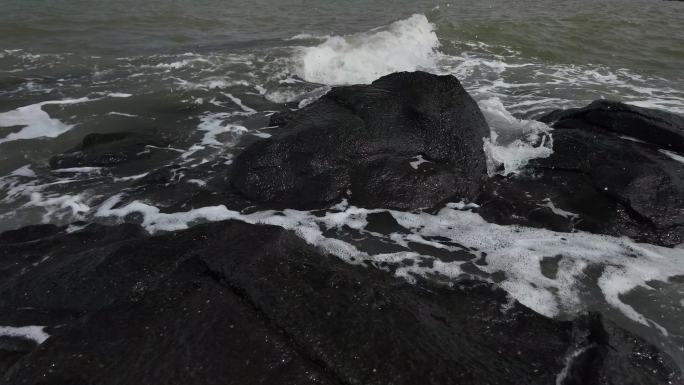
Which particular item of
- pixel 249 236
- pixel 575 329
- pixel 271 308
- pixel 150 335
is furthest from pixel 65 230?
pixel 575 329

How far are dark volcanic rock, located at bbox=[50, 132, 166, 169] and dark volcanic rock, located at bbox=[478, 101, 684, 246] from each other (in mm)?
5291

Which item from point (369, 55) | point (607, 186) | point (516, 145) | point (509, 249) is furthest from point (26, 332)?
point (369, 55)

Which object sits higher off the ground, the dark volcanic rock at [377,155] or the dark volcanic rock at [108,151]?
the dark volcanic rock at [377,155]

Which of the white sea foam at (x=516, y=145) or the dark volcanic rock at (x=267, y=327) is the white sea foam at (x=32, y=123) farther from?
the white sea foam at (x=516, y=145)

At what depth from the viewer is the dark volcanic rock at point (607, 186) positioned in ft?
17.2

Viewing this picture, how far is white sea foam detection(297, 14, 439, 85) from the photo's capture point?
12.5 m

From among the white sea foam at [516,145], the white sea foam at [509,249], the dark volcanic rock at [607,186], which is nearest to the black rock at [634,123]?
the dark volcanic rock at [607,186]

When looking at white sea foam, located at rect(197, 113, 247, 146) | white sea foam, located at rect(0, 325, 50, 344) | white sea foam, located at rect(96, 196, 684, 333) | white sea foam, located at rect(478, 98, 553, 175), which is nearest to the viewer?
white sea foam, located at rect(0, 325, 50, 344)

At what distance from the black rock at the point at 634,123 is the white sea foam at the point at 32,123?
8.87 meters

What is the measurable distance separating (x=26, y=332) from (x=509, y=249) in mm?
4580

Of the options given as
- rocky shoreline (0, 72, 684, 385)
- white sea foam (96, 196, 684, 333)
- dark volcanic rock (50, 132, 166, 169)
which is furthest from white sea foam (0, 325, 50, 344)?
dark volcanic rock (50, 132, 166, 169)

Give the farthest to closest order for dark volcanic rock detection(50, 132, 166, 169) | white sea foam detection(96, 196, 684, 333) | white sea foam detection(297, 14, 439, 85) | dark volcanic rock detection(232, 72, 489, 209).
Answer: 1. white sea foam detection(297, 14, 439, 85)
2. dark volcanic rock detection(50, 132, 166, 169)
3. dark volcanic rock detection(232, 72, 489, 209)
4. white sea foam detection(96, 196, 684, 333)

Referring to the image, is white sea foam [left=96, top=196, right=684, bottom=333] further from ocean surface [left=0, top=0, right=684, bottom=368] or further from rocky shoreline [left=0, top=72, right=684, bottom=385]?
rocky shoreline [left=0, top=72, right=684, bottom=385]

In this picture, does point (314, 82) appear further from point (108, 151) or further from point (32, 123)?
point (32, 123)
